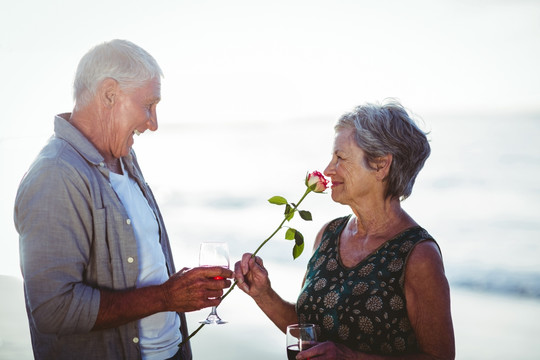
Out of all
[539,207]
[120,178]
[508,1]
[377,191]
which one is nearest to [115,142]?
[120,178]

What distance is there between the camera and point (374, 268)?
218 centimetres

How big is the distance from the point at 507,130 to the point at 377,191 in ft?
19.5

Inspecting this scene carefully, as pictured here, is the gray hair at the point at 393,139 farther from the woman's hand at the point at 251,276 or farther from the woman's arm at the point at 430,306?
the woman's hand at the point at 251,276

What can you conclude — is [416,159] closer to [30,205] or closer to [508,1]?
[30,205]

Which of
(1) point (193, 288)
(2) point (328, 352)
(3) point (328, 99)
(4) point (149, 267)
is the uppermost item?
(3) point (328, 99)

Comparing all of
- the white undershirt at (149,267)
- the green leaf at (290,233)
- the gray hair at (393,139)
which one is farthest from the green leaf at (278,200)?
the white undershirt at (149,267)

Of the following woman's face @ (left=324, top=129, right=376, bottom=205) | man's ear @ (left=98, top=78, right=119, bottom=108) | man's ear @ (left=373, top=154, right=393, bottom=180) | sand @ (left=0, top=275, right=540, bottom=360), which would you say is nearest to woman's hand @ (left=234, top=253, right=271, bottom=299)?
woman's face @ (left=324, top=129, right=376, bottom=205)

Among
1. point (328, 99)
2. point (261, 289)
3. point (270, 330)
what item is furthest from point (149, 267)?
point (328, 99)

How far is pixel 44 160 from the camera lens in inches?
77.0

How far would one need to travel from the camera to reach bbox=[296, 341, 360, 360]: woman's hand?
1839 mm

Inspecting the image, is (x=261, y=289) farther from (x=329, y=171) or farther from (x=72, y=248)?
(x=72, y=248)

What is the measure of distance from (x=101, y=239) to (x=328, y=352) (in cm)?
87

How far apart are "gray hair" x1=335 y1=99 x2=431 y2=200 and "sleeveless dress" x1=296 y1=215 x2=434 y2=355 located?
223 millimetres

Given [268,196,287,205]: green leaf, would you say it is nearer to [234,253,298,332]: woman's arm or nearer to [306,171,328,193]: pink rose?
[306,171,328,193]: pink rose
